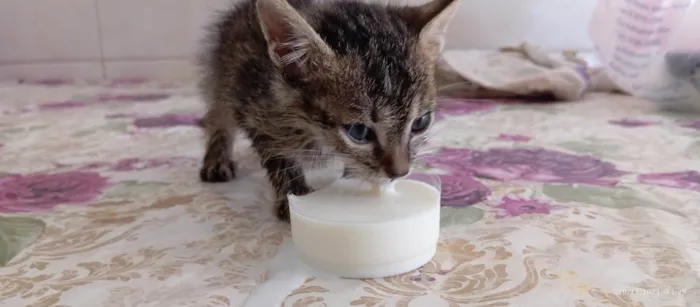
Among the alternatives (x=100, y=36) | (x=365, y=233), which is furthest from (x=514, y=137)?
(x=100, y=36)

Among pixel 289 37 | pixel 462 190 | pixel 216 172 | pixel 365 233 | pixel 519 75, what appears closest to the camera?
pixel 365 233

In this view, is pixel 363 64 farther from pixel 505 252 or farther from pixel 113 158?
pixel 113 158

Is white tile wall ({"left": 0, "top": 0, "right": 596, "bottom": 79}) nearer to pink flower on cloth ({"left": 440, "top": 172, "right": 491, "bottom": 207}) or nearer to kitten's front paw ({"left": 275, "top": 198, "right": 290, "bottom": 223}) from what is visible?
pink flower on cloth ({"left": 440, "top": 172, "right": 491, "bottom": 207})

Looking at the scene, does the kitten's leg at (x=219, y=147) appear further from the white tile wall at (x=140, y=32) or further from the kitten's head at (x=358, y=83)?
the white tile wall at (x=140, y=32)

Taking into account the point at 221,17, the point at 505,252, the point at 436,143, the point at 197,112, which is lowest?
the point at 197,112

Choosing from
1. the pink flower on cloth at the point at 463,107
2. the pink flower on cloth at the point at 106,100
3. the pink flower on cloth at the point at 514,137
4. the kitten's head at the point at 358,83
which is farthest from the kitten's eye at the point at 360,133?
the pink flower on cloth at the point at 106,100

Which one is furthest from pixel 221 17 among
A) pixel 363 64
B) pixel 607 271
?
pixel 607 271

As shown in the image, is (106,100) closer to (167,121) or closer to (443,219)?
(167,121)
